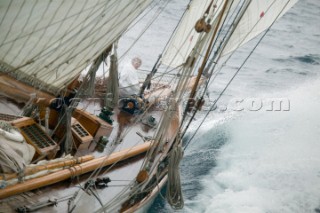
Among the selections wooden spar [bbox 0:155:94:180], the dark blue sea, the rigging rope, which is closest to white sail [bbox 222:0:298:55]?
the dark blue sea

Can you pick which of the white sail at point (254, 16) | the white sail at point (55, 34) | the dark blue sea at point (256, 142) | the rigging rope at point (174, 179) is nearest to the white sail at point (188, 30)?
the white sail at point (254, 16)

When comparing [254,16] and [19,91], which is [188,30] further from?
[19,91]

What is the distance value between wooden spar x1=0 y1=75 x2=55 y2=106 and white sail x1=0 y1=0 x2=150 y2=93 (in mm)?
86

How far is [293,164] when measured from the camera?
10.5m

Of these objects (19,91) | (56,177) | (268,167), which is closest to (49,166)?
(56,177)

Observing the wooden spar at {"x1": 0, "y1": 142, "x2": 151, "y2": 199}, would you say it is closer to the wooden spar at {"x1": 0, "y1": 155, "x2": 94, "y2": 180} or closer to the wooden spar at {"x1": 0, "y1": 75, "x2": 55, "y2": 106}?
the wooden spar at {"x1": 0, "y1": 155, "x2": 94, "y2": 180}

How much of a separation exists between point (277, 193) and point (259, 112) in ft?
16.0

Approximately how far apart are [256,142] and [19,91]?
8246 mm

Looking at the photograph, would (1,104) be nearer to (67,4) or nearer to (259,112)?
(67,4)

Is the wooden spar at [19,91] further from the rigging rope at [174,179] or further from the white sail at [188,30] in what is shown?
the white sail at [188,30]

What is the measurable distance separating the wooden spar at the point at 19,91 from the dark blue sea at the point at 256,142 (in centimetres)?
360

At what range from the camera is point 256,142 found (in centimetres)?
1140

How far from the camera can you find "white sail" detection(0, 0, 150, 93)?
157 inches

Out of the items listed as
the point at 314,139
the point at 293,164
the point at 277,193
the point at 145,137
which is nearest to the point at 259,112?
the point at 314,139
